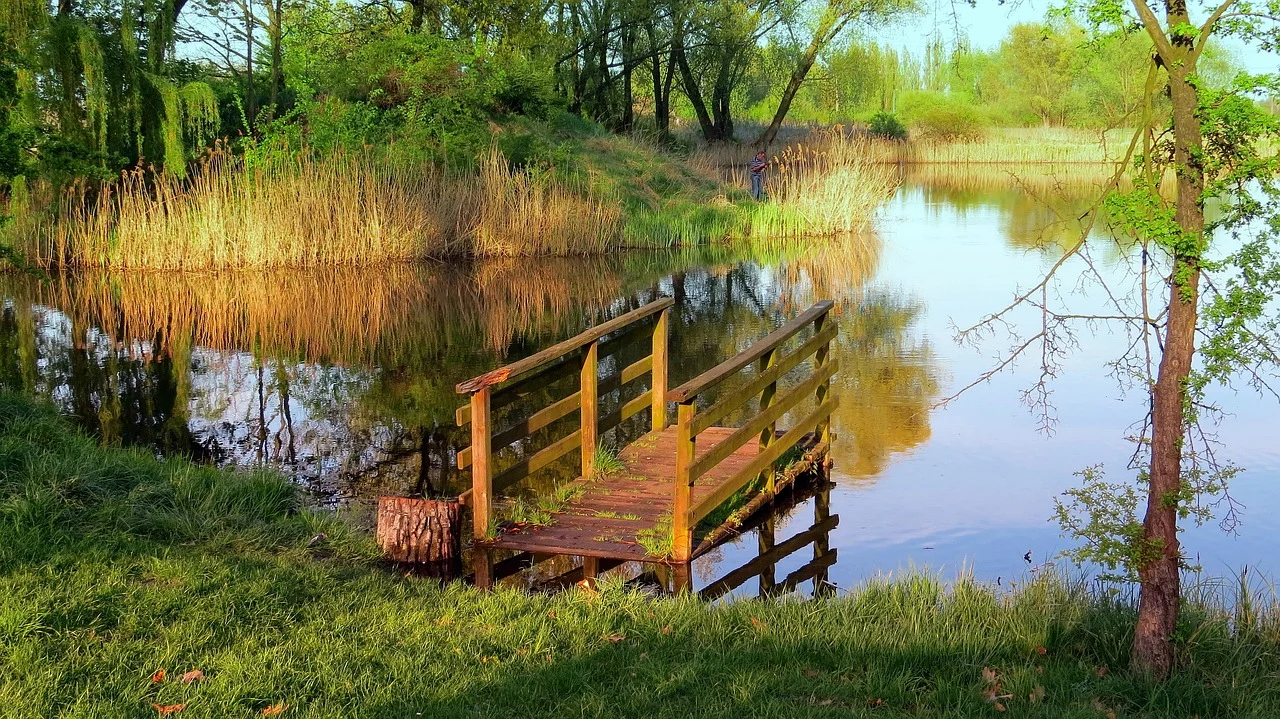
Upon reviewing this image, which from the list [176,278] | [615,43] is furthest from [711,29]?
[176,278]

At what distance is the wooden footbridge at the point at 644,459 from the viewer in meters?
6.70

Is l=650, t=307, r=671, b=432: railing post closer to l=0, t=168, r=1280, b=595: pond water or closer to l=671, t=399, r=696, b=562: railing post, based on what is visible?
l=0, t=168, r=1280, b=595: pond water

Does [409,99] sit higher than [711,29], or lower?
lower

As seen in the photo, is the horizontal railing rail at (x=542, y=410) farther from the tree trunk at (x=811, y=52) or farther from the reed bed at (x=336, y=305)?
the tree trunk at (x=811, y=52)

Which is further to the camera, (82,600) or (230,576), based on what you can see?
(230,576)

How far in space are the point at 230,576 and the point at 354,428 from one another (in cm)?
491

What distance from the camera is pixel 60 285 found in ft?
63.2

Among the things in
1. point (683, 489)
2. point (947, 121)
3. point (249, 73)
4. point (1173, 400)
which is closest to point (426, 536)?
point (683, 489)

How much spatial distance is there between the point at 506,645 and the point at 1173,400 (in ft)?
9.40

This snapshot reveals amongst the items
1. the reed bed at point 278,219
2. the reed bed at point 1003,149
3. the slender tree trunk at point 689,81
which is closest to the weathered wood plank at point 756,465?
the reed bed at point 278,219

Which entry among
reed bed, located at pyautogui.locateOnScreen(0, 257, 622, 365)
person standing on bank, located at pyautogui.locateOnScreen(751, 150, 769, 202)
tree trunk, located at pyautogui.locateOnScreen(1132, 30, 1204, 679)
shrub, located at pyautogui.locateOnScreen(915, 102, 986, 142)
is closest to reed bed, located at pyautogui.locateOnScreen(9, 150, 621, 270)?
reed bed, located at pyautogui.locateOnScreen(0, 257, 622, 365)

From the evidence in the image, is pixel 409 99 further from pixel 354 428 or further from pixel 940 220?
pixel 354 428

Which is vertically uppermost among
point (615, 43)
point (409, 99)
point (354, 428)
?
point (615, 43)

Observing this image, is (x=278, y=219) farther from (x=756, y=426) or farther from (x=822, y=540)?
(x=822, y=540)
